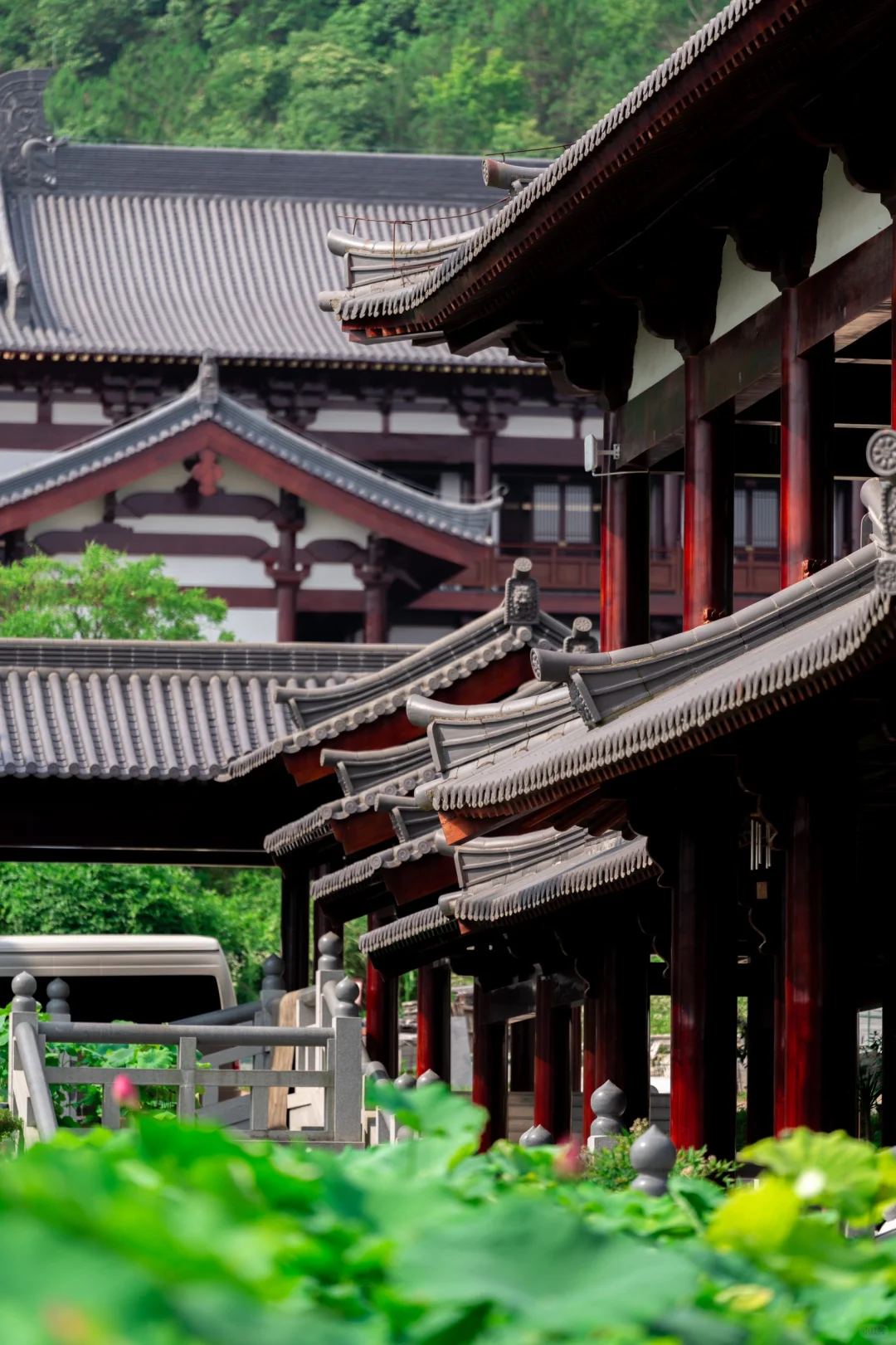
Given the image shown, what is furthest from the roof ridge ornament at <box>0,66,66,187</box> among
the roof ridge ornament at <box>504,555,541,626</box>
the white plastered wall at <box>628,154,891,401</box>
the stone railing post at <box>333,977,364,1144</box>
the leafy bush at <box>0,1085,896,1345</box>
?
the leafy bush at <box>0,1085,896,1345</box>

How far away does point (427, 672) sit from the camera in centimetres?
1994

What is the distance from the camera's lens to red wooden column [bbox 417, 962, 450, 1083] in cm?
2000

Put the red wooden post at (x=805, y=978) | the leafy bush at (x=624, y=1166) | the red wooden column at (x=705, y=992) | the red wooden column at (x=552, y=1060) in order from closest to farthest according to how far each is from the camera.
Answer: the leafy bush at (x=624, y=1166), the red wooden post at (x=805, y=978), the red wooden column at (x=705, y=992), the red wooden column at (x=552, y=1060)

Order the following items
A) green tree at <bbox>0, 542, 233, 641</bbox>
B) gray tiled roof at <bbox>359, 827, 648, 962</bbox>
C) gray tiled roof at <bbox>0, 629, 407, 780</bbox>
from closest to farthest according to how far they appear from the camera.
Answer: gray tiled roof at <bbox>359, 827, 648, 962</bbox> < gray tiled roof at <bbox>0, 629, 407, 780</bbox> < green tree at <bbox>0, 542, 233, 641</bbox>

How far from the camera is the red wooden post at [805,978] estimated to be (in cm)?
974

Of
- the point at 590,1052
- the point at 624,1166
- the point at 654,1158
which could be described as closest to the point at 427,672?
the point at 590,1052

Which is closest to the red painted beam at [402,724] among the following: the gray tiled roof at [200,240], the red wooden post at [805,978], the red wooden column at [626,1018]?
the red wooden column at [626,1018]

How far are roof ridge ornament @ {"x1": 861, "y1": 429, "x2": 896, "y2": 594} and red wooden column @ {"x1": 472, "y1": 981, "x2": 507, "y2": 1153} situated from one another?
1219 centimetres

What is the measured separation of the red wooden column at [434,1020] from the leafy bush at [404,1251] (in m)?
16.3

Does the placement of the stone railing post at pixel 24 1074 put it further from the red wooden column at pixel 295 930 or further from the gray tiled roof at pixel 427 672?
the red wooden column at pixel 295 930

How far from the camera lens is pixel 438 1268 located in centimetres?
254

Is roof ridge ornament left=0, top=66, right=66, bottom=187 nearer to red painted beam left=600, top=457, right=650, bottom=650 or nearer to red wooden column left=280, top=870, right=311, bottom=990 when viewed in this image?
red wooden column left=280, top=870, right=311, bottom=990

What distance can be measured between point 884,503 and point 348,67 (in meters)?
64.8

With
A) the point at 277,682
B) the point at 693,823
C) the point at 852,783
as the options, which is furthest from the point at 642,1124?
the point at 277,682
